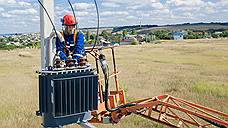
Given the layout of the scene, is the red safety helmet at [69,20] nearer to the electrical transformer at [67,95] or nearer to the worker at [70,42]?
the worker at [70,42]

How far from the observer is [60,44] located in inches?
257

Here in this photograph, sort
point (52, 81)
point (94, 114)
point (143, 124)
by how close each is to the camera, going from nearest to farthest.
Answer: point (52, 81), point (94, 114), point (143, 124)

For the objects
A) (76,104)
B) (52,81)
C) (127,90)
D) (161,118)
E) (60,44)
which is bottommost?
(127,90)

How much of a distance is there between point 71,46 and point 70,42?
0.30 ft

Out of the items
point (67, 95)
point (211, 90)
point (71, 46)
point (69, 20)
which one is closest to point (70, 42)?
point (71, 46)

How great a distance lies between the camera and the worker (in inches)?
252

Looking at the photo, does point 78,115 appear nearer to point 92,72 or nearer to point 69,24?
point 92,72

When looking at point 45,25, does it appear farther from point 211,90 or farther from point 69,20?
point 211,90

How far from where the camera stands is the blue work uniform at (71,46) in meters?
6.43

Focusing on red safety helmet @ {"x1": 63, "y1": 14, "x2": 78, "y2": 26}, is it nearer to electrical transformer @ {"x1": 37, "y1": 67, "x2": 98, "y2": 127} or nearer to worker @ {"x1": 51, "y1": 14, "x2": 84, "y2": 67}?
worker @ {"x1": 51, "y1": 14, "x2": 84, "y2": 67}

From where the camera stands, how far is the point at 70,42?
22.3ft

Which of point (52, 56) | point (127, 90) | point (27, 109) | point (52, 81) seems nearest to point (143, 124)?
point (27, 109)

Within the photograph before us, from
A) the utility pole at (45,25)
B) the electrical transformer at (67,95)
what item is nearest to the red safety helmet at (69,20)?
the utility pole at (45,25)

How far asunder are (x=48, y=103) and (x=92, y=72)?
75cm
